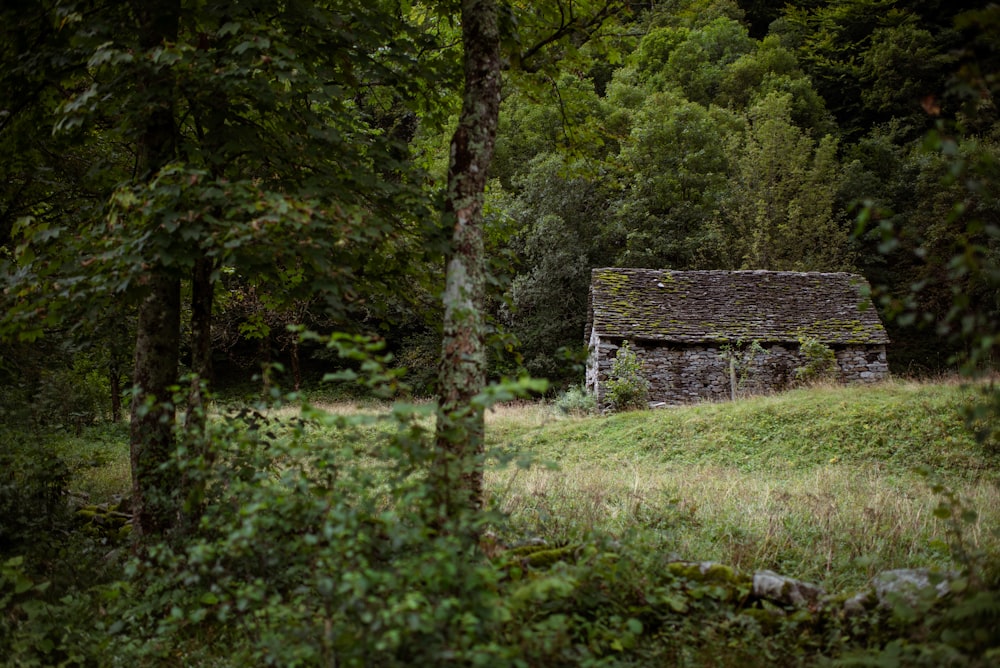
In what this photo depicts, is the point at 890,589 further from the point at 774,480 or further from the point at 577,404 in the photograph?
the point at 577,404

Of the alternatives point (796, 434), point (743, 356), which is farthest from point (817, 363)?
point (796, 434)

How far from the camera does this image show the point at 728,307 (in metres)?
21.5

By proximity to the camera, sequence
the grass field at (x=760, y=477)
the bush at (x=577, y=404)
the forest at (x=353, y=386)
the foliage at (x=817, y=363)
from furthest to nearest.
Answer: the bush at (x=577, y=404)
the foliage at (x=817, y=363)
the grass field at (x=760, y=477)
the forest at (x=353, y=386)

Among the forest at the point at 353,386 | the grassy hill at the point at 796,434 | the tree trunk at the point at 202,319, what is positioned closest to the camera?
the forest at the point at 353,386

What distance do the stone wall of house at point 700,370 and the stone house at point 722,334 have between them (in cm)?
3

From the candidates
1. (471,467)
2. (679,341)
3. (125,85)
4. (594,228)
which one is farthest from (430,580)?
(594,228)

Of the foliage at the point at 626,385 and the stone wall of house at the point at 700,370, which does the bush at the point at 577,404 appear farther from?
the foliage at the point at 626,385

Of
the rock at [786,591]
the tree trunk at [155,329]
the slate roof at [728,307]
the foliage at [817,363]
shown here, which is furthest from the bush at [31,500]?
the foliage at [817,363]

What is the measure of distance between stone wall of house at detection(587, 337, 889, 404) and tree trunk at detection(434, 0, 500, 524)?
15.5 m

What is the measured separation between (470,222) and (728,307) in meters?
18.8

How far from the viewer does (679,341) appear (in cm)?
2006

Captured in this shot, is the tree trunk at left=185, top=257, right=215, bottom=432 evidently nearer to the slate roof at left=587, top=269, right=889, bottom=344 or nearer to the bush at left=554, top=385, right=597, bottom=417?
the bush at left=554, top=385, right=597, bottom=417

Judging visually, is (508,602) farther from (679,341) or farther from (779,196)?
(779,196)

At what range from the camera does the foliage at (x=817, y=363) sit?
1870 centimetres
